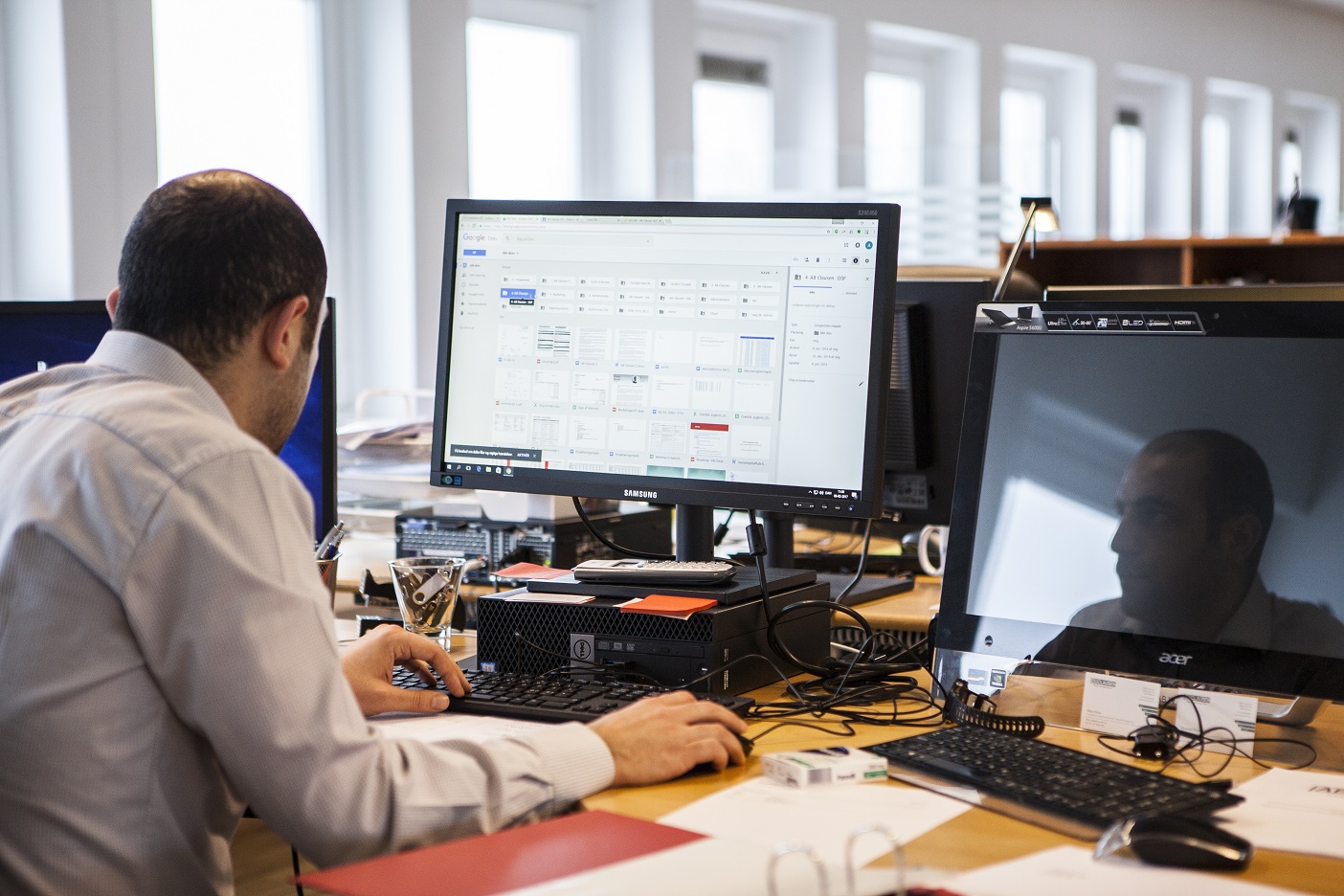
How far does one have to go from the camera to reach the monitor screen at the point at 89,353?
1.76 metres

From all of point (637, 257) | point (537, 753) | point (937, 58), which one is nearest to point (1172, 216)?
point (937, 58)

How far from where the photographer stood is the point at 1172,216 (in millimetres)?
8312

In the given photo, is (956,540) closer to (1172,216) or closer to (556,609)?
(556,609)

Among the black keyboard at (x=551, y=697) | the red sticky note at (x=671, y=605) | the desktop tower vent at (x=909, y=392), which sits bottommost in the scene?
the black keyboard at (x=551, y=697)

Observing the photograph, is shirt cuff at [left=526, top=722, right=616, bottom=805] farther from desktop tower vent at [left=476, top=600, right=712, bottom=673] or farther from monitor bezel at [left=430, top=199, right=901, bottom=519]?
monitor bezel at [left=430, top=199, right=901, bottom=519]

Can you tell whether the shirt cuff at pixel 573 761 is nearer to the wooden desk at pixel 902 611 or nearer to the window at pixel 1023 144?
the wooden desk at pixel 902 611

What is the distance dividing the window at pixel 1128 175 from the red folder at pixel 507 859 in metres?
7.71

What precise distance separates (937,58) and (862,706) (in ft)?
18.9

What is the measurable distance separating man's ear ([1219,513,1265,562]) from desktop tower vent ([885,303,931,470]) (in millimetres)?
796

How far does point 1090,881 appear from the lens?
85 cm

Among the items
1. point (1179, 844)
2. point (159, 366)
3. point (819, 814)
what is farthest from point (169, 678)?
point (1179, 844)

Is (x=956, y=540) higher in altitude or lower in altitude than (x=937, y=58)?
lower

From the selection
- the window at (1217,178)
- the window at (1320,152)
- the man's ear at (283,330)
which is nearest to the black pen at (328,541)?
the man's ear at (283,330)

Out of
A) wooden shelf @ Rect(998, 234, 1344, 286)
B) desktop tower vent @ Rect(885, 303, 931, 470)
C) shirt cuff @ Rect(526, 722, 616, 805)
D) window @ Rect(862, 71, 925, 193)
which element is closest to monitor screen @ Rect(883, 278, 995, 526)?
desktop tower vent @ Rect(885, 303, 931, 470)
